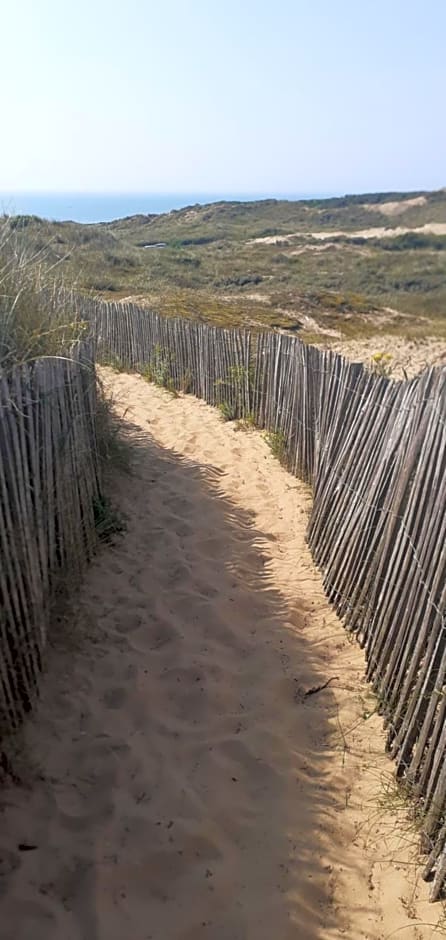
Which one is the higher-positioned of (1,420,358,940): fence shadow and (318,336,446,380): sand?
(1,420,358,940): fence shadow

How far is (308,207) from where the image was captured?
60.9 m

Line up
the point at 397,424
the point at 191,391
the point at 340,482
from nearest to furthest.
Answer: the point at 397,424 → the point at 340,482 → the point at 191,391

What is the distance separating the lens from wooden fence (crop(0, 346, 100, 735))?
2670 mm

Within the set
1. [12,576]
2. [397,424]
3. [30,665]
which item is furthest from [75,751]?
[397,424]

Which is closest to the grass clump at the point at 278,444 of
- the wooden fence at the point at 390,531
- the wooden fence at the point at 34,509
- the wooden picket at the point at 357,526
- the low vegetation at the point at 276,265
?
the wooden fence at the point at 390,531

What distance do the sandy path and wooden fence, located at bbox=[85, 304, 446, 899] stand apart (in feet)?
0.60

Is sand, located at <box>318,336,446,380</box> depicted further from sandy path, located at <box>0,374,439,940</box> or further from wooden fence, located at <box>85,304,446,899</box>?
sandy path, located at <box>0,374,439,940</box>

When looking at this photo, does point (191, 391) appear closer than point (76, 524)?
No

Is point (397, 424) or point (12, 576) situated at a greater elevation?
point (397, 424)

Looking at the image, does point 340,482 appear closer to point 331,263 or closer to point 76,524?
point 76,524

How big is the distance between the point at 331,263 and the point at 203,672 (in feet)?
106

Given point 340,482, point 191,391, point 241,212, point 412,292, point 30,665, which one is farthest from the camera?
point 241,212

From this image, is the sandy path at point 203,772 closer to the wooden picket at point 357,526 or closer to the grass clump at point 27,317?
the wooden picket at point 357,526

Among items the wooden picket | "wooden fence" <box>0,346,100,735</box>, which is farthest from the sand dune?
"wooden fence" <box>0,346,100,735</box>
